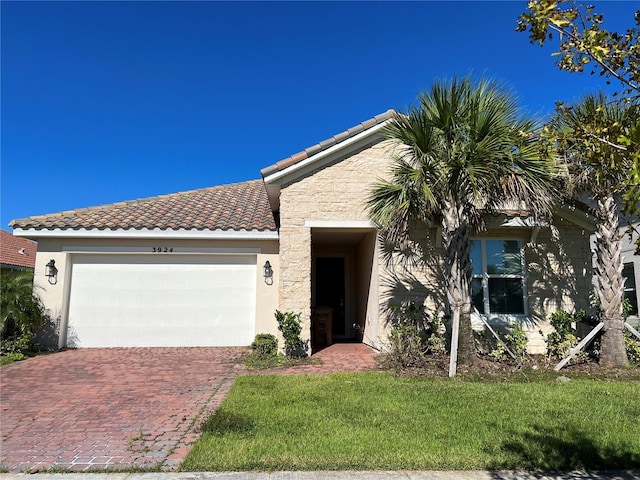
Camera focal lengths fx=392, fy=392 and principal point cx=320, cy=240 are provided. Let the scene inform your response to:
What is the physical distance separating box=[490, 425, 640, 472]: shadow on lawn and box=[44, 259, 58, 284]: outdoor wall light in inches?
465

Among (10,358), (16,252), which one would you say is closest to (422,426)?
(10,358)

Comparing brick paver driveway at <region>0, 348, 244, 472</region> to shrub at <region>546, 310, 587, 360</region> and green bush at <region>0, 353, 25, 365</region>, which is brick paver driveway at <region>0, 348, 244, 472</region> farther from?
shrub at <region>546, 310, 587, 360</region>

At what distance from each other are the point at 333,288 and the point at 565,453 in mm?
10486

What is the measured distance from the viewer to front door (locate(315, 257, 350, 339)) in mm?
14320

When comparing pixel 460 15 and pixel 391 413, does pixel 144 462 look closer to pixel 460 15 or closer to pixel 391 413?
pixel 391 413

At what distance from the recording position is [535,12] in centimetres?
300

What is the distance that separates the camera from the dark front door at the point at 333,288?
14328 millimetres

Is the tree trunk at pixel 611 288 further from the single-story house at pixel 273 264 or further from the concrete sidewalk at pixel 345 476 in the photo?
the concrete sidewalk at pixel 345 476

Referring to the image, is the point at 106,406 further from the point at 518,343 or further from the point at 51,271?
the point at 518,343

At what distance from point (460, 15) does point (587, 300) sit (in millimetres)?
8214

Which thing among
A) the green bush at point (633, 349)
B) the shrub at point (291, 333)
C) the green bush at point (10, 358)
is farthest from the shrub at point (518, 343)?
the green bush at point (10, 358)

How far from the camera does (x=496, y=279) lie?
35.8 ft

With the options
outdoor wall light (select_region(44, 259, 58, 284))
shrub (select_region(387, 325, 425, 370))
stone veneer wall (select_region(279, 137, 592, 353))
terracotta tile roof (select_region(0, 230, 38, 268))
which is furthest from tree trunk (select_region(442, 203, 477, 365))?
terracotta tile roof (select_region(0, 230, 38, 268))

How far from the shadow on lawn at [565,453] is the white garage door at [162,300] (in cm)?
832
